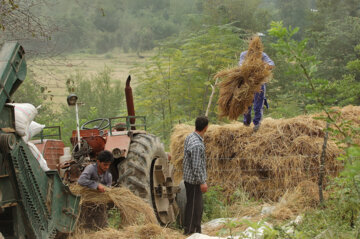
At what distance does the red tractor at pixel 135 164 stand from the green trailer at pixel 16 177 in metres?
1.61

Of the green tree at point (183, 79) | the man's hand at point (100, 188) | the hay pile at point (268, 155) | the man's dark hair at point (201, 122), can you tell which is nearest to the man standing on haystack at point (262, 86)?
the hay pile at point (268, 155)

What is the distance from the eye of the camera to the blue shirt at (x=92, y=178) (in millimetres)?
5645

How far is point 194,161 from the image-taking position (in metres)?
6.37

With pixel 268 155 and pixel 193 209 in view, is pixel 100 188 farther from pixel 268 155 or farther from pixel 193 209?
pixel 268 155

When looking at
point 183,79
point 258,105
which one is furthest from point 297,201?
point 183,79

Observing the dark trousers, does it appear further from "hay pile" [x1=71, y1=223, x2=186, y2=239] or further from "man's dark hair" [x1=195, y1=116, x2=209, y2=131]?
"hay pile" [x1=71, y1=223, x2=186, y2=239]

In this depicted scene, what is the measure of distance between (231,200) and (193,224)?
202cm

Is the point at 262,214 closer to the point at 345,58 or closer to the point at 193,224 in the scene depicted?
the point at 193,224

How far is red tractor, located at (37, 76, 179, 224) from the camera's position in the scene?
6.14 m

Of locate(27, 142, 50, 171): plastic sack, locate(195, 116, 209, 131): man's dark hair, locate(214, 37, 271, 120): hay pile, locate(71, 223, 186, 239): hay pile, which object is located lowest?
locate(71, 223, 186, 239): hay pile

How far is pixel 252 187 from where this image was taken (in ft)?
27.8

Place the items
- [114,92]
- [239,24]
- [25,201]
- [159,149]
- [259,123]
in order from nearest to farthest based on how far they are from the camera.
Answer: [25,201]
[159,149]
[259,123]
[114,92]
[239,24]

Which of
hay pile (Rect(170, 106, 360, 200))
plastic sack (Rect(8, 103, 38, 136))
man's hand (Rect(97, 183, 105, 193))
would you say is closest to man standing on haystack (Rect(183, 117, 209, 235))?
man's hand (Rect(97, 183, 105, 193))

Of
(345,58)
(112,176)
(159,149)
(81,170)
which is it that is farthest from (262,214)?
(345,58)
